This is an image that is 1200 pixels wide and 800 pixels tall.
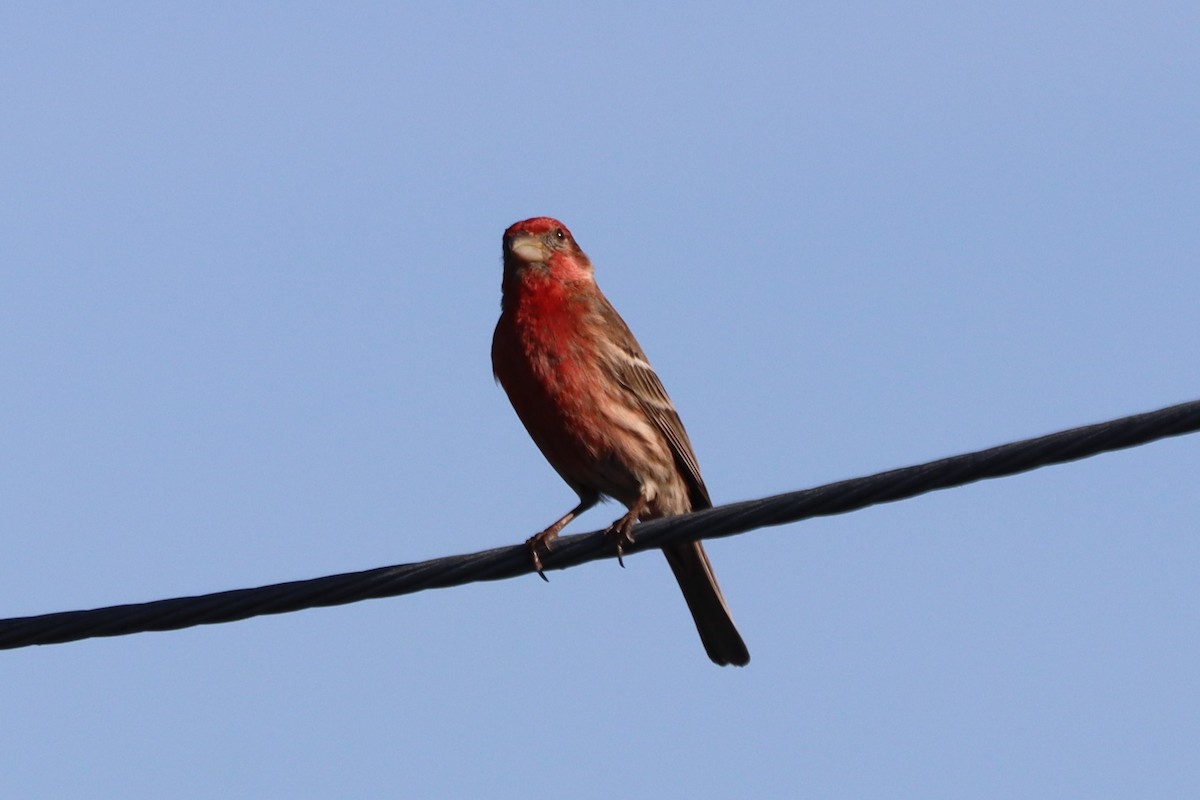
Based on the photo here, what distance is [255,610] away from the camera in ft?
21.9

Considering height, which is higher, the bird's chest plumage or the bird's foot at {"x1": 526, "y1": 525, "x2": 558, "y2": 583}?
the bird's chest plumage

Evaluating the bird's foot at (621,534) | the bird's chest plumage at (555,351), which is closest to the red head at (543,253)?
the bird's chest plumage at (555,351)

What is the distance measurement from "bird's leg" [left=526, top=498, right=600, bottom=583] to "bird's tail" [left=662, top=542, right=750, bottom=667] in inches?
25.6

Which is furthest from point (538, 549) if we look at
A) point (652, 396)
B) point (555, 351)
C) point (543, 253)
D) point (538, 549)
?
point (543, 253)

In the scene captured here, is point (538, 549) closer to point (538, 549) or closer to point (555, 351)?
point (538, 549)

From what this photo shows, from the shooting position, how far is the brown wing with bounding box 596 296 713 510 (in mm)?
10305

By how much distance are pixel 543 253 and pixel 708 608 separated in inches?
→ 93.4

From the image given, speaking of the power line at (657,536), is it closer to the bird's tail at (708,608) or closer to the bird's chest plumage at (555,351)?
the bird's chest plumage at (555,351)

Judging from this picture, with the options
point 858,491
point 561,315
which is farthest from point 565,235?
point 858,491

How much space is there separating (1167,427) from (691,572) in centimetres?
527

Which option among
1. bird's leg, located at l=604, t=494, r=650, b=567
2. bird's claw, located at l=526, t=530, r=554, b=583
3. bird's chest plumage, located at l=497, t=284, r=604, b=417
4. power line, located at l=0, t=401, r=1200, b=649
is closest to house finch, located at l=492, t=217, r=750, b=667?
bird's chest plumage, located at l=497, t=284, r=604, b=417

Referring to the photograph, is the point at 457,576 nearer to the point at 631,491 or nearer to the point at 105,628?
the point at 105,628

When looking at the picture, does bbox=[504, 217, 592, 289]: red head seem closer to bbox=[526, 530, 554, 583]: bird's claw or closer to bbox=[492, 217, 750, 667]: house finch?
bbox=[492, 217, 750, 667]: house finch

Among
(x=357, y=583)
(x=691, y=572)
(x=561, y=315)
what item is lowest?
(x=691, y=572)
